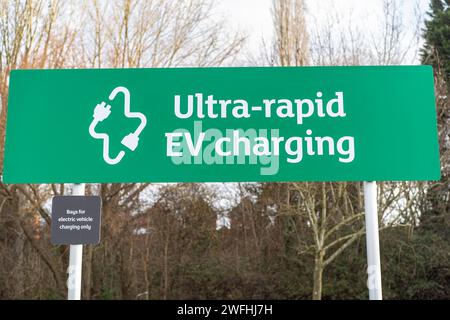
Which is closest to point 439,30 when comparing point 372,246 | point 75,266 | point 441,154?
point 441,154

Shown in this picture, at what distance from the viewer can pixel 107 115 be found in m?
3.94

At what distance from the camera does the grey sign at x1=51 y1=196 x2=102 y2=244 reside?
3.60m

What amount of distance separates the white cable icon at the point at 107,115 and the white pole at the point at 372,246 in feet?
5.83

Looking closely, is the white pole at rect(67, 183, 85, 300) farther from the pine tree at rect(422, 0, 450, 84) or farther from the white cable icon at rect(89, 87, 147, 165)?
the pine tree at rect(422, 0, 450, 84)

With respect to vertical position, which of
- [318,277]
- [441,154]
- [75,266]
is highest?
[441,154]

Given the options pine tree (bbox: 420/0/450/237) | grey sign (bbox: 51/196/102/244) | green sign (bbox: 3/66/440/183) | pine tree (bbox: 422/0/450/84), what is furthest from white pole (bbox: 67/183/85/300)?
pine tree (bbox: 422/0/450/84)

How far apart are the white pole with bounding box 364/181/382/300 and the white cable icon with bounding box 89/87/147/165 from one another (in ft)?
5.83

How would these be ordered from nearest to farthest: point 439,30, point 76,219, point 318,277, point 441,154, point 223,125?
point 76,219 < point 223,125 < point 318,277 < point 441,154 < point 439,30

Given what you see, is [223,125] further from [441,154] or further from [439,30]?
[439,30]

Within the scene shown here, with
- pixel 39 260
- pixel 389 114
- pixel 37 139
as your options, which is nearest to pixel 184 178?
pixel 37 139

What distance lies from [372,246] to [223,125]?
144cm

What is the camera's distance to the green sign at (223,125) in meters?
3.82

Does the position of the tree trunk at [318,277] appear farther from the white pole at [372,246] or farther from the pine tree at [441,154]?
the white pole at [372,246]
